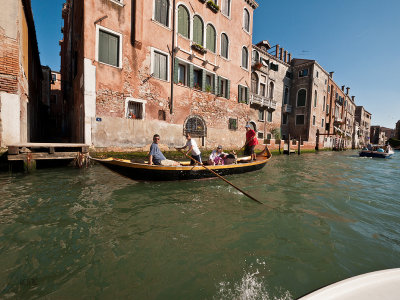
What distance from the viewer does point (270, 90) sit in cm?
2139

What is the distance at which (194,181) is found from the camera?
6.02 m

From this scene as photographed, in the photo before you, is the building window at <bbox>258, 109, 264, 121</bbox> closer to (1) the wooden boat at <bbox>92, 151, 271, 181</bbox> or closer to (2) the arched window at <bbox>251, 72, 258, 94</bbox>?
(2) the arched window at <bbox>251, 72, 258, 94</bbox>

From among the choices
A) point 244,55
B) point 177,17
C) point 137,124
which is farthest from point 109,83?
point 244,55

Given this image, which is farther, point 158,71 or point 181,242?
point 158,71

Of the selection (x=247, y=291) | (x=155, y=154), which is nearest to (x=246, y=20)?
(x=155, y=154)

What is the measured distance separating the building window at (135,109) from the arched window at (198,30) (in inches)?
229

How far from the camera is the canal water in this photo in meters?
1.92

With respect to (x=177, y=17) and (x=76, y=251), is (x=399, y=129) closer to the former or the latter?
(x=177, y=17)

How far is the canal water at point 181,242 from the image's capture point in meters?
1.92

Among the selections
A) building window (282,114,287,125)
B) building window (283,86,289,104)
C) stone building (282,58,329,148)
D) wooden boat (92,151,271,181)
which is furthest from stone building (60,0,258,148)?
stone building (282,58,329,148)

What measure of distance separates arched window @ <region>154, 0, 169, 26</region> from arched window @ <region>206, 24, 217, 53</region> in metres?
3.11

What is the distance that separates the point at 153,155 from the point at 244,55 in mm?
13708

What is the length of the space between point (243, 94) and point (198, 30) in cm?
604

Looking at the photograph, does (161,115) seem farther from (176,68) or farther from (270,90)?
(270,90)
